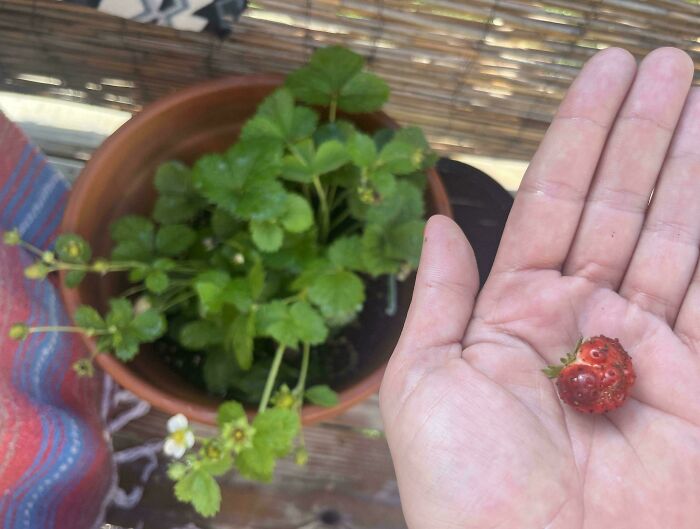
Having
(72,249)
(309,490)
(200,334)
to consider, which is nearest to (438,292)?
(200,334)

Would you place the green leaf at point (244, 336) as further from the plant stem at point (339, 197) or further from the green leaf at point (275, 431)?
the plant stem at point (339, 197)

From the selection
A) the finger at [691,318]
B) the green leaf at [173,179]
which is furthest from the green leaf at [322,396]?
the finger at [691,318]

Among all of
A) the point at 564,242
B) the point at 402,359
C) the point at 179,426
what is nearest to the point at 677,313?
the point at 564,242

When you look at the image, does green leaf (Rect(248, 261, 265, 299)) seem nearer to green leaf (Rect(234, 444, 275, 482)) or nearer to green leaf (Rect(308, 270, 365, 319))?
green leaf (Rect(308, 270, 365, 319))

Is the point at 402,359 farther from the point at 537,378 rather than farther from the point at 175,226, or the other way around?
the point at 175,226

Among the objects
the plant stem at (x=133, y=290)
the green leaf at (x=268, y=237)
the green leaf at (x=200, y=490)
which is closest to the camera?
the green leaf at (x=200, y=490)

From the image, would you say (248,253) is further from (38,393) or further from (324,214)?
(38,393)
